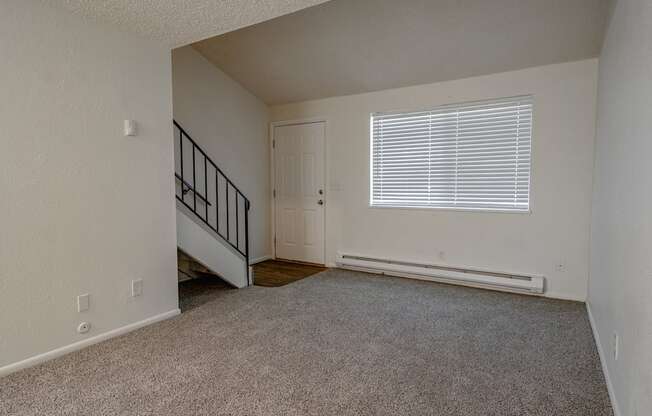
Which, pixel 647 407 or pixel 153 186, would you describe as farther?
pixel 153 186

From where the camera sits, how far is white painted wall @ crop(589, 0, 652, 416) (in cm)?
149

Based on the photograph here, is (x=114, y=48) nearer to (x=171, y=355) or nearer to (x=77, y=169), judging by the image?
(x=77, y=169)

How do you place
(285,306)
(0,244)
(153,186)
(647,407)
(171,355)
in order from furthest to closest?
(285,306), (153,186), (171,355), (0,244), (647,407)

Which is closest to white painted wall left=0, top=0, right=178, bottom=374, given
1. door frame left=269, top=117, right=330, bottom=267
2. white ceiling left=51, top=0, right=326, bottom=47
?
white ceiling left=51, top=0, right=326, bottom=47

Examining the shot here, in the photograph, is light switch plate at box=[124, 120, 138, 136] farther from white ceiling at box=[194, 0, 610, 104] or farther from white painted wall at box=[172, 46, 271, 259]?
white ceiling at box=[194, 0, 610, 104]

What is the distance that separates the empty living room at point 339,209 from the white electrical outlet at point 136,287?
0.03m

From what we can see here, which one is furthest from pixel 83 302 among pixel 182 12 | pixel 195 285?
pixel 182 12

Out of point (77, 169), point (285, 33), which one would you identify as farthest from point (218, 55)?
point (77, 169)

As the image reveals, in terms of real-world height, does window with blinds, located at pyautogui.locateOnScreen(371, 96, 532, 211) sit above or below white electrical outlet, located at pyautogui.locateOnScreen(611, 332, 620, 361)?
above

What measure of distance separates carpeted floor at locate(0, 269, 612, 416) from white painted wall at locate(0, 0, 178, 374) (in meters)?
0.32

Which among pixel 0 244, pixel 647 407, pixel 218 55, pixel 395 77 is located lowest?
pixel 647 407

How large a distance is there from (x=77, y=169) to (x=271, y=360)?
6.00 ft

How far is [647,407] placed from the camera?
1326 mm

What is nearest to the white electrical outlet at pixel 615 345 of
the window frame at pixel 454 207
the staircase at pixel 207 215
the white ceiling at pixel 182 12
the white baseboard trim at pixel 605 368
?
the white baseboard trim at pixel 605 368
